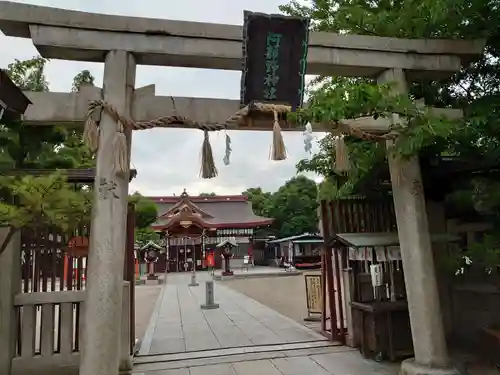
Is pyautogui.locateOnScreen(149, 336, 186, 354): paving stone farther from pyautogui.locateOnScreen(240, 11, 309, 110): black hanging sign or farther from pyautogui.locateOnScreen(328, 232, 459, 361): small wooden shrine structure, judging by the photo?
pyautogui.locateOnScreen(240, 11, 309, 110): black hanging sign

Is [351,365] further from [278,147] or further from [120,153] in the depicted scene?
[120,153]

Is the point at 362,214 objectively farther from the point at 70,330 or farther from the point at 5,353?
the point at 5,353

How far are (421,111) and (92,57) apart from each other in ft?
11.6

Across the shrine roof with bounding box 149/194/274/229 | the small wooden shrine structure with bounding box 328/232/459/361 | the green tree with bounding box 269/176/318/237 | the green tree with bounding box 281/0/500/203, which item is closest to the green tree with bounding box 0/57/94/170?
the green tree with bounding box 281/0/500/203

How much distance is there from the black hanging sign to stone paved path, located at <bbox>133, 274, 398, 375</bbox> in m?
3.37

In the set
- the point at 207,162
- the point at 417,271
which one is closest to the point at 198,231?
the point at 417,271

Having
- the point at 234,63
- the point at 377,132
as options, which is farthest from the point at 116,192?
the point at 377,132

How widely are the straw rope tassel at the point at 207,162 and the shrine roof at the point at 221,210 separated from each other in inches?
1110

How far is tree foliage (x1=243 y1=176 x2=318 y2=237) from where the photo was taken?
125 feet

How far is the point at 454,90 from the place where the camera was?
593 centimetres

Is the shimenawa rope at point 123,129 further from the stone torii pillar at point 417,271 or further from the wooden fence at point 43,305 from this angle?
the stone torii pillar at point 417,271

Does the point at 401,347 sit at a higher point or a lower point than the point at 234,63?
lower

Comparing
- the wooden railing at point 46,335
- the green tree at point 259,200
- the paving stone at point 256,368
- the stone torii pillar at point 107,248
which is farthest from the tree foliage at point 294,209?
the stone torii pillar at point 107,248

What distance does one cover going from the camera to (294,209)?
131 feet
